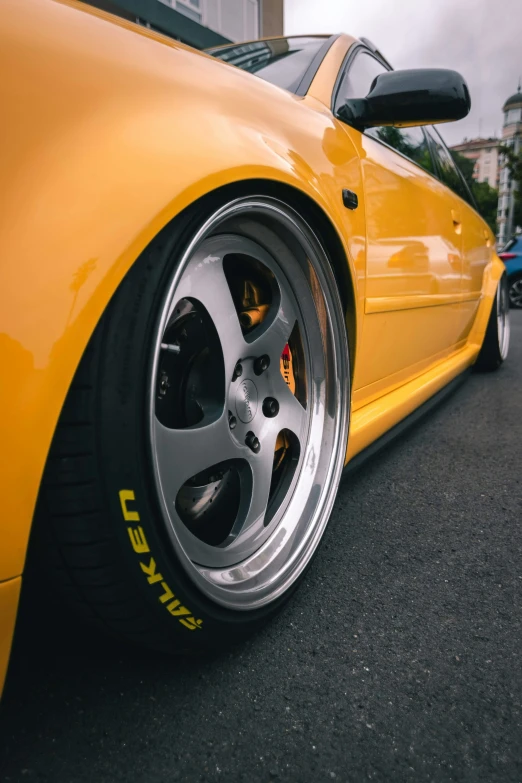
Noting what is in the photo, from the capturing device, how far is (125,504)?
817 millimetres

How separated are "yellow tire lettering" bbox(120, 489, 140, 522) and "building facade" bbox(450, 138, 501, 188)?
3419 inches

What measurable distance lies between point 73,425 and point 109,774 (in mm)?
496

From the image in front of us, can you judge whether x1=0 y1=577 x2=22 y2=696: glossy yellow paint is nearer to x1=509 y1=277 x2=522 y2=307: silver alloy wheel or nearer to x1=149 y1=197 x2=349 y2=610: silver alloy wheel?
x1=149 y1=197 x2=349 y2=610: silver alloy wheel

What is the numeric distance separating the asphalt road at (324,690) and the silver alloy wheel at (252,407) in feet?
0.46

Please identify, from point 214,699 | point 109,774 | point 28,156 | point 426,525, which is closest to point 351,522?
point 426,525

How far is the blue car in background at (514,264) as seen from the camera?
9.09m

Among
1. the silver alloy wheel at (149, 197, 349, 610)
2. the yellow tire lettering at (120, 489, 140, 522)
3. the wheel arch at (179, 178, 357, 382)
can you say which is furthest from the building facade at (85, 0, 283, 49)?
the yellow tire lettering at (120, 489, 140, 522)

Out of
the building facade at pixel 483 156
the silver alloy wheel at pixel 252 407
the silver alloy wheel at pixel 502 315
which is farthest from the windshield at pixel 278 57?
the building facade at pixel 483 156

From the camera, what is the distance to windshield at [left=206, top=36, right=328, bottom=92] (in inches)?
68.2

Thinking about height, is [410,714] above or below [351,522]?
above

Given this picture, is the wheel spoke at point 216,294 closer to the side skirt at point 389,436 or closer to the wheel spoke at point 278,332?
the wheel spoke at point 278,332

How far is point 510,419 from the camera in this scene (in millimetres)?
2768

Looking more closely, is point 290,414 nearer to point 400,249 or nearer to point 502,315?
point 400,249

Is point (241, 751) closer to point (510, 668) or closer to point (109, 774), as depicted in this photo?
point (109, 774)
